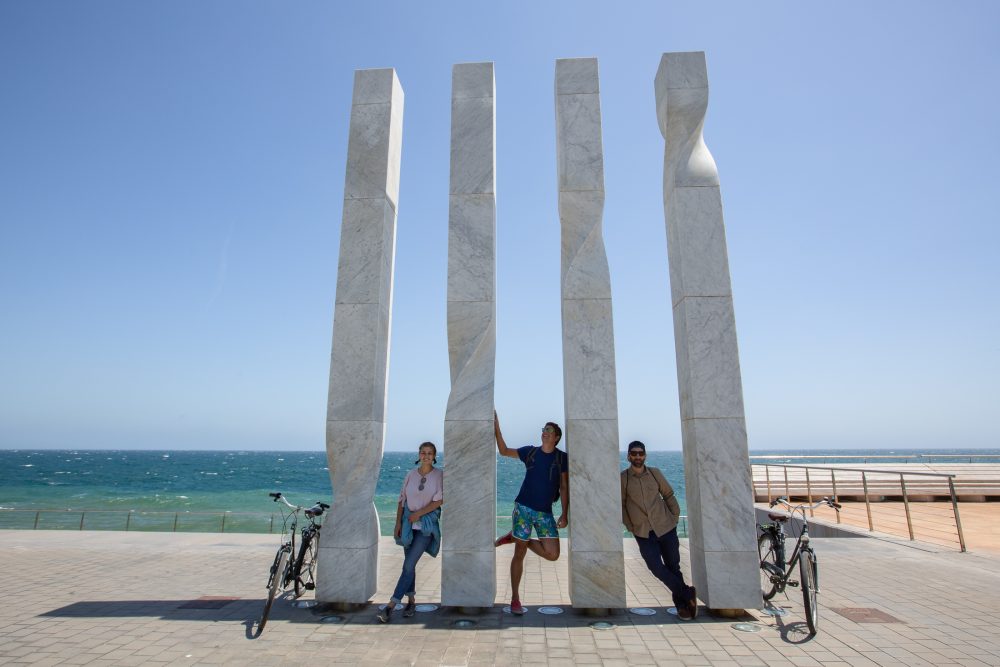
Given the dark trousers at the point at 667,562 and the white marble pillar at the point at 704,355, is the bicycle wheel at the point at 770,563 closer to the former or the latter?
the white marble pillar at the point at 704,355

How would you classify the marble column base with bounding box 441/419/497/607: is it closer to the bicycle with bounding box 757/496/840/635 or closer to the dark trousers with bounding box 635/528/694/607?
the dark trousers with bounding box 635/528/694/607

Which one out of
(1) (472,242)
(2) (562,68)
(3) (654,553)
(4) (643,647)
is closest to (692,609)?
(3) (654,553)

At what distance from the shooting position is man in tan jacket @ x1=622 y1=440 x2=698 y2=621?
19.0 ft

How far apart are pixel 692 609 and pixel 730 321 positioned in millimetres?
3364

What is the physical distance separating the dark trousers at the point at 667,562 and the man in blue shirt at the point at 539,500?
1.00 metres

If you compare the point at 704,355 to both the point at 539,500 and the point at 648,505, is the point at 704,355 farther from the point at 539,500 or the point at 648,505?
the point at 539,500

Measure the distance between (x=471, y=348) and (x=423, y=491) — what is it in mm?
1854

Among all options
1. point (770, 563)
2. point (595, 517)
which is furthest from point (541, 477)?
point (770, 563)

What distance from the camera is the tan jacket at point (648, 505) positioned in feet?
19.6

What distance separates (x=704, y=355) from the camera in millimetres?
6305

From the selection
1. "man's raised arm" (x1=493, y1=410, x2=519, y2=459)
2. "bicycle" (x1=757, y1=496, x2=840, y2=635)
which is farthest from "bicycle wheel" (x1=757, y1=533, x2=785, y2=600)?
"man's raised arm" (x1=493, y1=410, x2=519, y2=459)

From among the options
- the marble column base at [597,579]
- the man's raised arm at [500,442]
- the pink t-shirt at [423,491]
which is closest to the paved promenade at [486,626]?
the marble column base at [597,579]

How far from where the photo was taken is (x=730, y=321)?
20.9 feet

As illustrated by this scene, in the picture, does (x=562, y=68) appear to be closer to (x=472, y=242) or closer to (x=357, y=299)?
(x=472, y=242)
